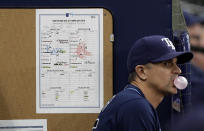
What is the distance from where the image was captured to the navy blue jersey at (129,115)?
2.04m

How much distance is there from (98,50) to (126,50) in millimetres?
209

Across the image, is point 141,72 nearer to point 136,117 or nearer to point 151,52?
point 151,52

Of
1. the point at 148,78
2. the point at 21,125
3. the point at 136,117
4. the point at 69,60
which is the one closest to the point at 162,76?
the point at 148,78

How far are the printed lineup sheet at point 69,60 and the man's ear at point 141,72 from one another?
1.97 feet

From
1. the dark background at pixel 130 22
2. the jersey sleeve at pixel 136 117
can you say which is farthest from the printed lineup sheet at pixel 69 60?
the jersey sleeve at pixel 136 117

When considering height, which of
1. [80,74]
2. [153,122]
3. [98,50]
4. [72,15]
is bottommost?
[153,122]

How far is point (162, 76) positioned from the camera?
7.69 ft

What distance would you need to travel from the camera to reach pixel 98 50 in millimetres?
2912

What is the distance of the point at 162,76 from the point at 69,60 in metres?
0.84

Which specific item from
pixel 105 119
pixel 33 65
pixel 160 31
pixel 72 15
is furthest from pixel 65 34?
pixel 105 119

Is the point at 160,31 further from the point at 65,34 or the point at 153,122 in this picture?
the point at 153,122

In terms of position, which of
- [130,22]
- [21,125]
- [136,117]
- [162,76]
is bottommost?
[21,125]

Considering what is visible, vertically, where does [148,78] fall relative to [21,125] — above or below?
above

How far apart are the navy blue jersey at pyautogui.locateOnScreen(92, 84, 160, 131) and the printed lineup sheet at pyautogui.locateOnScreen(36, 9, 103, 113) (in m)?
0.71
